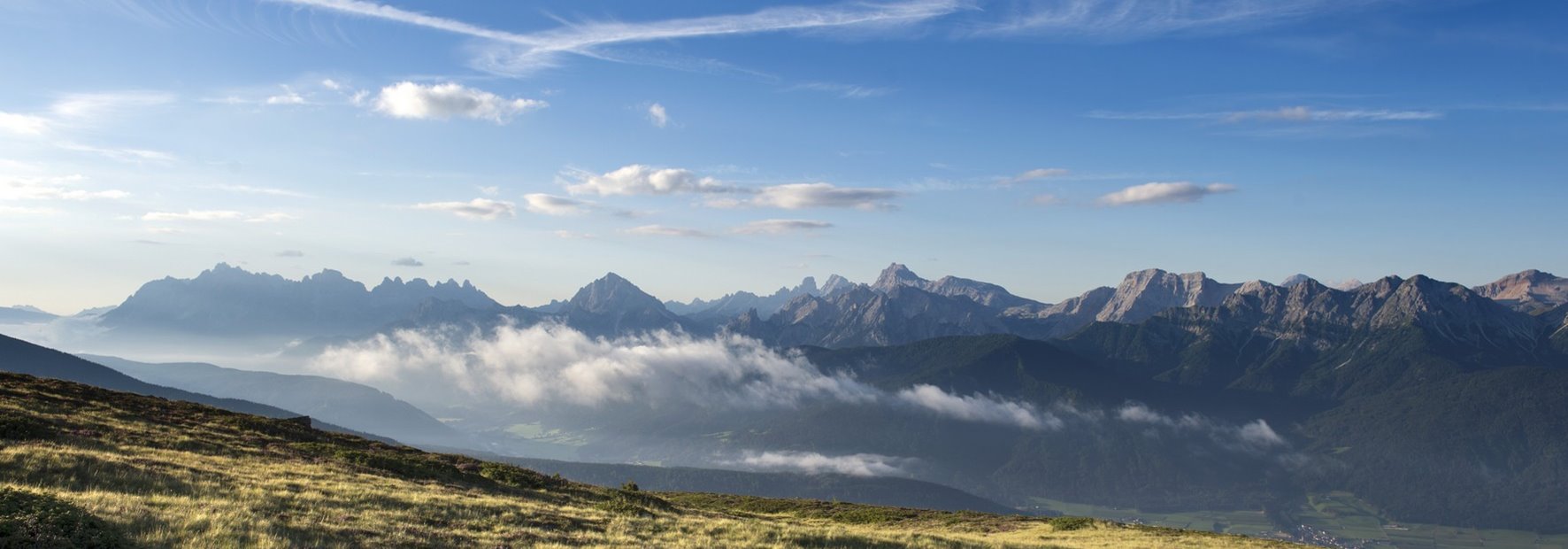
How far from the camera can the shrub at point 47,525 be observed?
58.2 feet

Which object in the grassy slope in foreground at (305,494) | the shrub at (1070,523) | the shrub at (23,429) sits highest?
the shrub at (23,429)

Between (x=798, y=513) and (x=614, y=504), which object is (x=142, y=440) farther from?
(x=798, y=513)

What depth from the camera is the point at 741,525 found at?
41.9 m

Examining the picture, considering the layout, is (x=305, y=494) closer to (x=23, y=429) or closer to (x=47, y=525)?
(x=47, y=525)

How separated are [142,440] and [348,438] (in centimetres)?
2480

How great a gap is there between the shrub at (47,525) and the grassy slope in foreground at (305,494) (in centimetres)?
39

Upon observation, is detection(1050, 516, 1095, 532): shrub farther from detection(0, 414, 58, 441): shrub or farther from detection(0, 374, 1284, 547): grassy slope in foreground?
detection(0, 414, 58, 441): shrub

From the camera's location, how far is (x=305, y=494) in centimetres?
3362

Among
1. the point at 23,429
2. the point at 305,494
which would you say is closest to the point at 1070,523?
the point at 305,494

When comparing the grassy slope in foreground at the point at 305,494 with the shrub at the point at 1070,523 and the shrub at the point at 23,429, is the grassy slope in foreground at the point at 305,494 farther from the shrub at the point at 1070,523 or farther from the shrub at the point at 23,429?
the shrub at the point at 1070,523

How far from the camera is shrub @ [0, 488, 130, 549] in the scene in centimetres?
1773

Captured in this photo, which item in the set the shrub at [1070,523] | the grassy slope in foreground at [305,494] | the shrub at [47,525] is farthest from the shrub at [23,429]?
the shrub at [1070,523]

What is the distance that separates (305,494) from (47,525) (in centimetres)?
1572

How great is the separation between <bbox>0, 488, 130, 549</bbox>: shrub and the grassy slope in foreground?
1.28 feet
